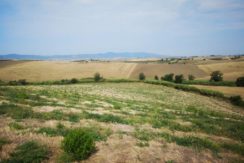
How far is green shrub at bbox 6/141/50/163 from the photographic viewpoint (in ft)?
29.8

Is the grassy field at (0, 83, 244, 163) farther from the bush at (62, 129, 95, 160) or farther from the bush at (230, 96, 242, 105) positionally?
the bush at (230, 96, 242, 105)

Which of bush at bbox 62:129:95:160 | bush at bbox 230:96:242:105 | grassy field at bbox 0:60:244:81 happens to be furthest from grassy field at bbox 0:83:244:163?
grassy field at bbox 0:60:244:81

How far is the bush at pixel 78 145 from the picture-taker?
954cm

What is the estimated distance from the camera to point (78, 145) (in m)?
9.72

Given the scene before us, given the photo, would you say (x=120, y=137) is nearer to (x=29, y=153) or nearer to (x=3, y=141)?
(x=29, y=153)

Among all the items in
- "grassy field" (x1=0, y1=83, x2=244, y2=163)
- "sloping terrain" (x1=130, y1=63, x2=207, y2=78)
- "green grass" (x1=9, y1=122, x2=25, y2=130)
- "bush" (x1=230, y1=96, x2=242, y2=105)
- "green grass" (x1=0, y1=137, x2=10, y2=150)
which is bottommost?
"bush" (x1=230, y1=96, x2=242, y2=105)

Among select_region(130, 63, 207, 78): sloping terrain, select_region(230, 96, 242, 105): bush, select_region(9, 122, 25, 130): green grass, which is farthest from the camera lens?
select_region(130, 63, 207, 78): sloping terrain

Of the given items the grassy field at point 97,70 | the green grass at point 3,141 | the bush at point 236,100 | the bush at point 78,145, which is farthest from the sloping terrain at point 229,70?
the green grass at point 3,141

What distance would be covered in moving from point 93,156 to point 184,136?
666 cm

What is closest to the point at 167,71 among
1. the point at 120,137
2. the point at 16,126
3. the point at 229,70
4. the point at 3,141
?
the point at 229,70

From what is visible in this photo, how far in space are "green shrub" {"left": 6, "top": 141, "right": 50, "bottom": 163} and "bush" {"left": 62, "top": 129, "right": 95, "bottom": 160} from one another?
92 cm

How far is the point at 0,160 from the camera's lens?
8852 millimetres

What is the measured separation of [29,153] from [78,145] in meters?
2.03

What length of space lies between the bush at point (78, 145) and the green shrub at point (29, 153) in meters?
0.92
